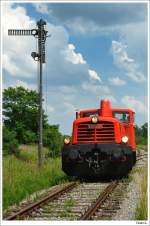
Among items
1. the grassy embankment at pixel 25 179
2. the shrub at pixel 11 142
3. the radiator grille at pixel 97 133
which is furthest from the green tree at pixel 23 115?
the radiator grille at pixel 97 133

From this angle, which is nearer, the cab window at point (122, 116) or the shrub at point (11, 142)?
the cab window at point (122, 116)

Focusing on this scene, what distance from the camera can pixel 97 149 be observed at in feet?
49.6

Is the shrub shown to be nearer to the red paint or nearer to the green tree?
the green tree

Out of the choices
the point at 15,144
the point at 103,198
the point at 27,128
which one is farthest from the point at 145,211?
the point at 15,144

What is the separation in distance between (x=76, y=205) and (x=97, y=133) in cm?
486

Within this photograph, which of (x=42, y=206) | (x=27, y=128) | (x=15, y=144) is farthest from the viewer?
(x=15, y=144)

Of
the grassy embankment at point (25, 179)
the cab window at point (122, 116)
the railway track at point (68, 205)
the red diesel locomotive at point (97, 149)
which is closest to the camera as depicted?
the railway track at point (68, 205)

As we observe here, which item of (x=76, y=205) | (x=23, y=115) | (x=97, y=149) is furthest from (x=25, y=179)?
(x=23, y=115)

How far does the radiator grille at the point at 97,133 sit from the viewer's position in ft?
50.4

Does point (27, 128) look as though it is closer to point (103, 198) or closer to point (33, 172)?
point (33, 172)

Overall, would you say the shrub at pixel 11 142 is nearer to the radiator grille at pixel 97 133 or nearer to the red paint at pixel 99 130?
the red paint at pixel 99 130

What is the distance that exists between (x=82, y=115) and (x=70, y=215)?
7.51 m

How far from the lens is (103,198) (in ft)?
37.3

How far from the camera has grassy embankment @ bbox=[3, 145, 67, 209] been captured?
11.7 meters
